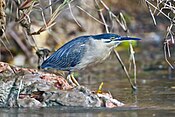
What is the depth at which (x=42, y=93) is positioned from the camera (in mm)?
6961

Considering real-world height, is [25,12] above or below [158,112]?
above

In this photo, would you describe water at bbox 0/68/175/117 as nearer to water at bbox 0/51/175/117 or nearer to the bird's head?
water at bbox 0/51/175/117

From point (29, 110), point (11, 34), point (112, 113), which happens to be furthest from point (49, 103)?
point (11, 34)

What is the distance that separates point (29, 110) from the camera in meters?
6.70

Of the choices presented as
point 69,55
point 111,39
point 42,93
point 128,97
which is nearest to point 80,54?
point 69,55

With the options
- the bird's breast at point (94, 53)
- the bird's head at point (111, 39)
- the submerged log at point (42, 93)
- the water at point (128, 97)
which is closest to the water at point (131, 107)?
the water at point (128, 97)

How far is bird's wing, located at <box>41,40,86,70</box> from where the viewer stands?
7.68 metres

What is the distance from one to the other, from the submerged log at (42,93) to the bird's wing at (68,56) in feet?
1.73

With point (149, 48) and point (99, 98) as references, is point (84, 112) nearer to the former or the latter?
point (99, 98)

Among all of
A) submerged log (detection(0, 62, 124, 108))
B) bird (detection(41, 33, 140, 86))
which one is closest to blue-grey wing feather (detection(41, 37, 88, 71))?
bird (detection(41, 33, 140, 86))

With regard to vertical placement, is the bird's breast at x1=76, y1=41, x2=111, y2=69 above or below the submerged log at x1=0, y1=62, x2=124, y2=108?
above

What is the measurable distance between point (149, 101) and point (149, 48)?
23.6 feet

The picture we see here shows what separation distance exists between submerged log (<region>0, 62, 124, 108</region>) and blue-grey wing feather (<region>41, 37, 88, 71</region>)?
1.74ft

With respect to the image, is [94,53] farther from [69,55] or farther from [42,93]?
[42,93]
